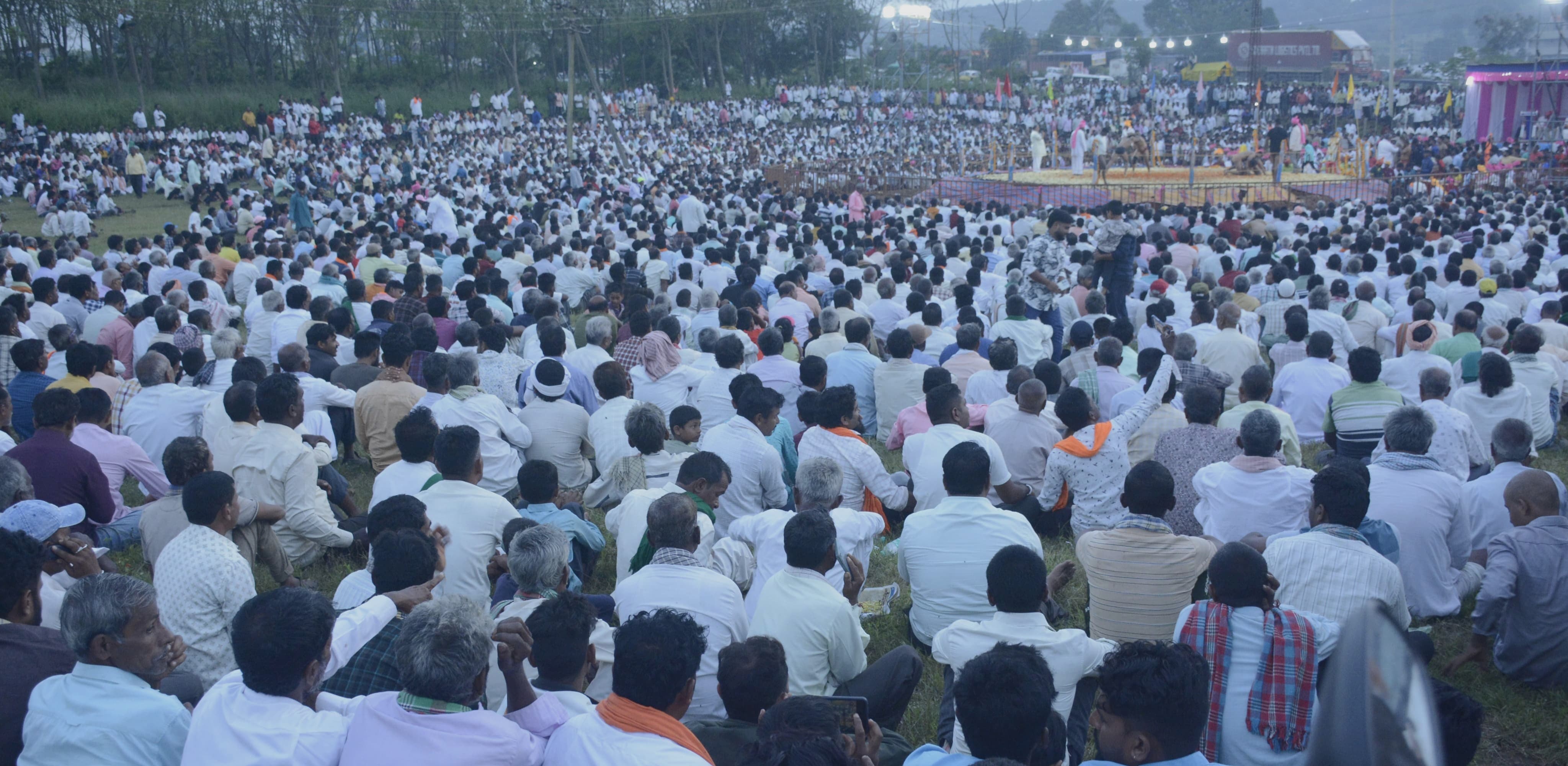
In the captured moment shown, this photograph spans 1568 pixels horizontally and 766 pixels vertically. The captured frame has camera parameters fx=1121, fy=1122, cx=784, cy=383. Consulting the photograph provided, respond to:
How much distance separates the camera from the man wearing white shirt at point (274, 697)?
2883 millimetres

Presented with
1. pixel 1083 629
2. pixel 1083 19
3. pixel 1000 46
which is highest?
pixel 1083 19

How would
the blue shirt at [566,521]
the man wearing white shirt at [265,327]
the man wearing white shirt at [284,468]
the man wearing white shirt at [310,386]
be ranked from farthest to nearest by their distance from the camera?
the man wearing white shirt at [265,327] → the man wearing white shirt at [310,386] → the man wearing white shirt at [284,468] → the blue shirt at [566,521]

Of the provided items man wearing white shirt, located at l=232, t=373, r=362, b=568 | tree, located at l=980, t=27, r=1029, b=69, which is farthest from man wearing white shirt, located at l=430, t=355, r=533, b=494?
tree, located at l=980, t=27, r=1029, b=69

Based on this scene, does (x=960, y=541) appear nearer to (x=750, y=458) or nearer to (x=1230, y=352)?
(x=750, y=458)

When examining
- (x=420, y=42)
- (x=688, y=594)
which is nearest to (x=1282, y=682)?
(x=688, y=594)

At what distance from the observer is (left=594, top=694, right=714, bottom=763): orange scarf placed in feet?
9.39

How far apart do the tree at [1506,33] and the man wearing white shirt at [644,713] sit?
88.5 meters

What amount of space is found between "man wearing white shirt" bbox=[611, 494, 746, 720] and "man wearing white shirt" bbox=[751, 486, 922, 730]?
0.11m

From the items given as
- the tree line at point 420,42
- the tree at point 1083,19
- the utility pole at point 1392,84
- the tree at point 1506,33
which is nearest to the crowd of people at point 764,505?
the tree line at point 420,42

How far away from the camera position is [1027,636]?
11.5ft

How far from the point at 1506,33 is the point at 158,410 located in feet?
308

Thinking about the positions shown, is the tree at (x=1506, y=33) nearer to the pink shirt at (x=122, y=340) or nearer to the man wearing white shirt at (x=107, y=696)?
the pink shirt at (x=122, y=340)

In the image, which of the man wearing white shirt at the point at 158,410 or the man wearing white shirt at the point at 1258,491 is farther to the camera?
the man wearing white shirt at the point at 158,410

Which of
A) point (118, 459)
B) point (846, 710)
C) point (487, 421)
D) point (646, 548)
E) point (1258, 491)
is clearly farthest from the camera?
point (487, 421)
